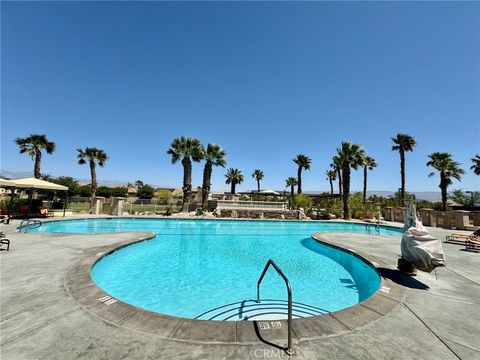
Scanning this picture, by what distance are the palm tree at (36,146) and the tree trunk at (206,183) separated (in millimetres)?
18066

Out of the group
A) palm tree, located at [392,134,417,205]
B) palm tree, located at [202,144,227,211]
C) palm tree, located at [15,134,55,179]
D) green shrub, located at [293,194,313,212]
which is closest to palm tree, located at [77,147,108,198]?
palm tree, located at [15,134,55,179]

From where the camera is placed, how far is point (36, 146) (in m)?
24.9

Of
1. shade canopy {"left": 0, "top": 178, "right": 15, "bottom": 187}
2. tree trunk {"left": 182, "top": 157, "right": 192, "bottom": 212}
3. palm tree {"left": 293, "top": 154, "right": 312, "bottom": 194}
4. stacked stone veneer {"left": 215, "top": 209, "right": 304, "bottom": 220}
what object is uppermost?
palm tree {"left": 293, "top": 154, "right": 312, "bottom": 194}

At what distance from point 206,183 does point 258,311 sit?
22.9 m

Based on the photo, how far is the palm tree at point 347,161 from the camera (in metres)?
26.1

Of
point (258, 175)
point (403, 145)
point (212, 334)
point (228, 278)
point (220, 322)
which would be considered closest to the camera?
point (212, 334)

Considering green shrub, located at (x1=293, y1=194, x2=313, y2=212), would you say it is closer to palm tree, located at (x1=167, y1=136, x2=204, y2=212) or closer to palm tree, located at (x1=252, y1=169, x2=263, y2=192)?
palm tree, located at (x1=167, y1=136, x2=204, y2=212)

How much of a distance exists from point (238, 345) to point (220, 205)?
78.3ft

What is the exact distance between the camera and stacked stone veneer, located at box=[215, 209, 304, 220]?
2591 centimetres

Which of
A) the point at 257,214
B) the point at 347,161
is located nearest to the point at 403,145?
the point at 347,161

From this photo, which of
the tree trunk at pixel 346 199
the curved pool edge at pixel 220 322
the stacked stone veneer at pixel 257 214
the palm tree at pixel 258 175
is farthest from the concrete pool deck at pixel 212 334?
the palm tree at pixel 258 175

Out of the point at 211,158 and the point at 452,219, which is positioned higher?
the point at 211,158

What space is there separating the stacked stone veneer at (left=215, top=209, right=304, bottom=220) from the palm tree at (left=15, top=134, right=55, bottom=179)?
21.2 m

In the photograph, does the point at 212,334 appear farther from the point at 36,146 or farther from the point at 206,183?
the point at 36,146
